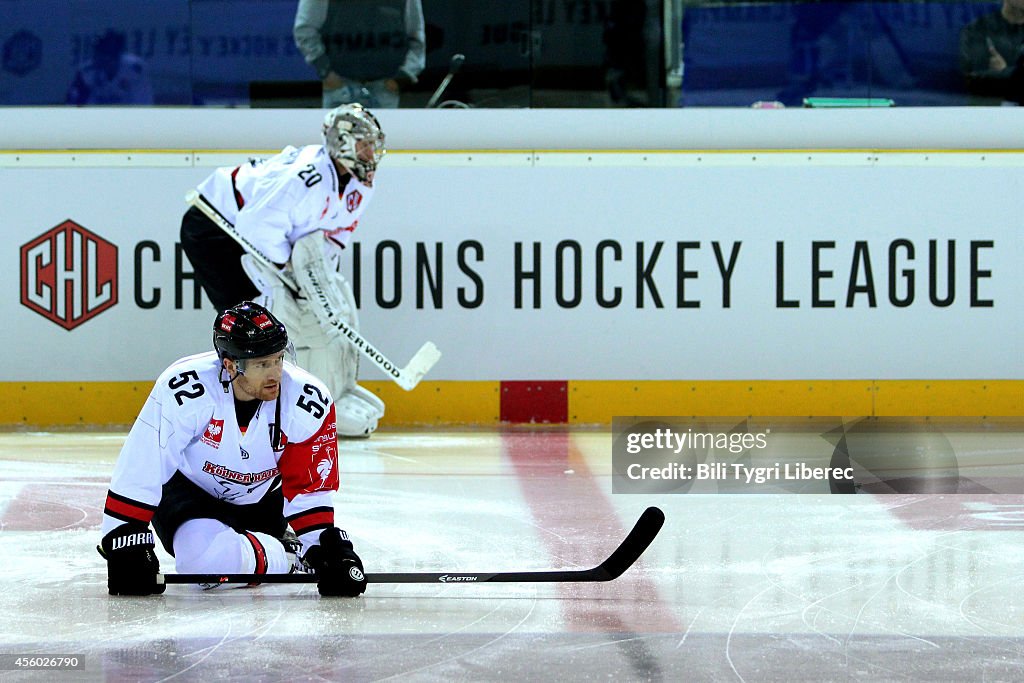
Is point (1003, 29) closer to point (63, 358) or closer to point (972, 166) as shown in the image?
point (972, 166)

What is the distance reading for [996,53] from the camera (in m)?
6.33

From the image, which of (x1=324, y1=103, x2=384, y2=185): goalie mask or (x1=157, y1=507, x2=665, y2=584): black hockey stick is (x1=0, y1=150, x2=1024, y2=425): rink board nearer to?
(x1=324, y1=103, x2=384, y2=185): goalie mask

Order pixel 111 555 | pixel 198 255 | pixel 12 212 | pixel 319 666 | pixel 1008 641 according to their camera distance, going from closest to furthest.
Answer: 1. pixel 319 666
2. pixel 1008 641
3. pixel 111 555
4. pixel 198 255
5. pixel 12 212

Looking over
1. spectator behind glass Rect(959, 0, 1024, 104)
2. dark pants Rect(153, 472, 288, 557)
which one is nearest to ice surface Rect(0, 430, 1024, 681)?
dark pants Rect(153, 472, 288, 557)

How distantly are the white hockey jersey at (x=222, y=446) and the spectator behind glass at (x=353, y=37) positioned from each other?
3.39 m

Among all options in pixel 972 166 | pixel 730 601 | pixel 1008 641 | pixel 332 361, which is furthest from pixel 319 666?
pixel 972 166

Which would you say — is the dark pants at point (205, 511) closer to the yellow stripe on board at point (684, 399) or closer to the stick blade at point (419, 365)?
the stick blade at point (419, 365)

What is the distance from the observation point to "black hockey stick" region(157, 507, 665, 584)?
295cm

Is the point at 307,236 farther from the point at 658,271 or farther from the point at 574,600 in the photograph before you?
the point at 574,600

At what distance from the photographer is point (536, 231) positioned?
6227 millimetres

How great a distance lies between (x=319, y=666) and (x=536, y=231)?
4000 millimetres

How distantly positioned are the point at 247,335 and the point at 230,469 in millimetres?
345

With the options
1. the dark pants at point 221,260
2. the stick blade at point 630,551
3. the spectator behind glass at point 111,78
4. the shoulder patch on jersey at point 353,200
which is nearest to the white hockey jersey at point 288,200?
the shoulder patch on jersey at point 353,200

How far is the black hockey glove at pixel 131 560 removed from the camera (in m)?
2.89
